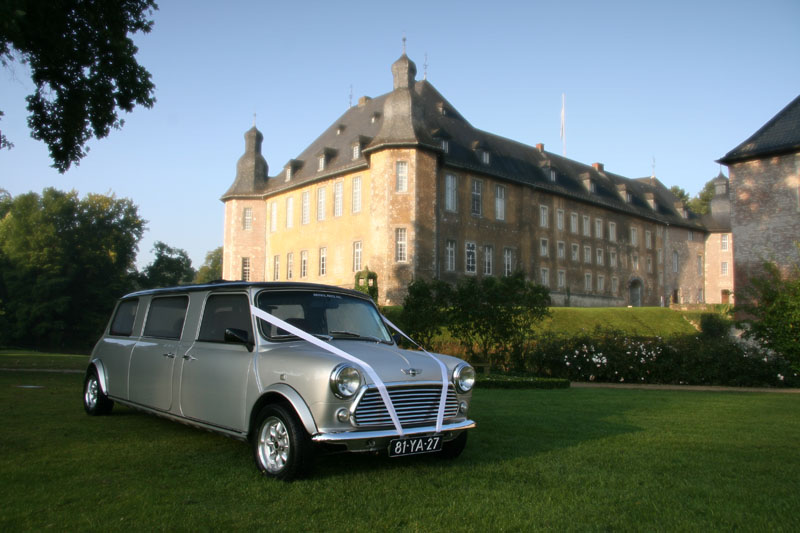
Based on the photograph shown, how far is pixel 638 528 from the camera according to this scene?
432 centimetres

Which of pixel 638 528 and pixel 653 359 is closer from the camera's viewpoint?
pixel 638 528

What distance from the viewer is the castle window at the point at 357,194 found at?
141 ft

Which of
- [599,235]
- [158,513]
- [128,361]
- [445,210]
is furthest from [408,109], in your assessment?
[158,513]

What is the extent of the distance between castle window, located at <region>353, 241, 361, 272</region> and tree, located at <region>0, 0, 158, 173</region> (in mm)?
26051

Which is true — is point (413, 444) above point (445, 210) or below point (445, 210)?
below

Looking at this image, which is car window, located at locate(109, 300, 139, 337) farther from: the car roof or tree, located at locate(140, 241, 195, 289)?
tree, located at locate(140, 241, 195, 289)

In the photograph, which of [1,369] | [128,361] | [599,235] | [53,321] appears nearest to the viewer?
[128,361]

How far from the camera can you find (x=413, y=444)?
561 cm

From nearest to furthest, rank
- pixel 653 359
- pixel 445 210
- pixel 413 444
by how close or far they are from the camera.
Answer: pixel 413 444 < pixel 653 359 < pixel 445 210

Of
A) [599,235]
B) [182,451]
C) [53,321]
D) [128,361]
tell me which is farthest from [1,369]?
[599,235]

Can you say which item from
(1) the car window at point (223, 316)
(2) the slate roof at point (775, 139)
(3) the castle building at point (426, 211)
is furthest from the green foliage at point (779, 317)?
(3) the castle building at point (426, 211)

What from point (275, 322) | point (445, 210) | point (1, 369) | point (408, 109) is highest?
point (408, 109)

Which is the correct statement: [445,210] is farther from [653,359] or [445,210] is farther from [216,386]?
[216,386]

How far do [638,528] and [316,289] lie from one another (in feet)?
12.7
